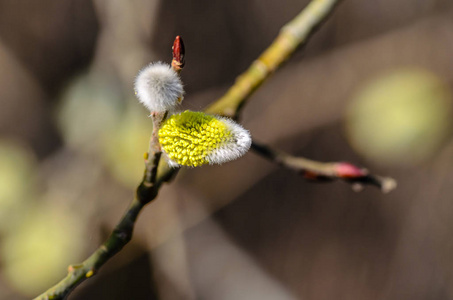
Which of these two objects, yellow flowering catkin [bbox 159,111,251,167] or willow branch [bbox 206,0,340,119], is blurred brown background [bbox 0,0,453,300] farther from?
yellow flowering catkin [bbox 159,111,251,167]

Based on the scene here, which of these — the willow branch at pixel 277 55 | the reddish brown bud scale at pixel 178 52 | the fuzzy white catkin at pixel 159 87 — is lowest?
the fuzzy white catkin at pixel 159 87

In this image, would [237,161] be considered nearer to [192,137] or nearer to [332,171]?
[332,171]

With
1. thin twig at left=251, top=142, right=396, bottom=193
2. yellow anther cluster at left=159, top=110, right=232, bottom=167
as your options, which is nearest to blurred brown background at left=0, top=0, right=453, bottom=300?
thin twig at left=251, top=142, right=396, bottom=193

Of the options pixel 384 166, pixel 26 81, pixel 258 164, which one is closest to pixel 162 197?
pixel 258 164

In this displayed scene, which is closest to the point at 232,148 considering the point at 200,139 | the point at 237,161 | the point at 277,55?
the point at 200,139

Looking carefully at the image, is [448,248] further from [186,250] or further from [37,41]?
[37,41]

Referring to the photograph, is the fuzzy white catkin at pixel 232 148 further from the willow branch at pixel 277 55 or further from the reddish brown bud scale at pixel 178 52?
the willow branch at pixel 277 55

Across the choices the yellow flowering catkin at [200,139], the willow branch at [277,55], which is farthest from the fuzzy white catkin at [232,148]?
the willow branch at [277,55]
